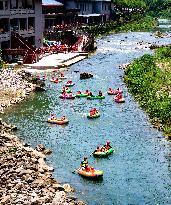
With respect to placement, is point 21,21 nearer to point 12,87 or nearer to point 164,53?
point 164,53

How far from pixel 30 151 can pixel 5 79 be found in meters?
22.7

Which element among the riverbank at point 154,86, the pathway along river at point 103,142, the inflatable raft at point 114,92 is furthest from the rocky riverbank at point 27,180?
the inflatable raft at point 114,92

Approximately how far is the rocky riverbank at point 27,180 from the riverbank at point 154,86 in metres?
11.9

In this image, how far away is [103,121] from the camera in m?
42.2

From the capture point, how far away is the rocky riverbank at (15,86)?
47978mm

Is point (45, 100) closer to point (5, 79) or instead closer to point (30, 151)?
point (5, 79)

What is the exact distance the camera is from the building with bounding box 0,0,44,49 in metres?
69.2

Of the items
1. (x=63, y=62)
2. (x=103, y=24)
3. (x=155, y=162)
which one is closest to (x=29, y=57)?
(x=63, y=62)

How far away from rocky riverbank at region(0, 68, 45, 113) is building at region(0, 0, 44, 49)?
42.0 feet

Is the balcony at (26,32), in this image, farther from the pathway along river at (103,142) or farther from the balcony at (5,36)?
the pathway along river at (103,142)

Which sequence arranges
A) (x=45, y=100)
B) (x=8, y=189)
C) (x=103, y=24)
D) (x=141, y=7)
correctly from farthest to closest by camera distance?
(x=141, y=7)
(x=103, y=24)
(x=45, y=100)
(x=8, y=189)

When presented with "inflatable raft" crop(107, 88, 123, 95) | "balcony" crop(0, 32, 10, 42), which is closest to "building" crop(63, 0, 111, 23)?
"balcony" crop(0, 32, 10, 42)

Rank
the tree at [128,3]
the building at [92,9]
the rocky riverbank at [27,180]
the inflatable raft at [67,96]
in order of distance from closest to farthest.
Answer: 1. the rocky riverbank at [27,180]
2. the inflatable raft at [67,96]
3. the building at [92,9]
4. the tree at [128,3]

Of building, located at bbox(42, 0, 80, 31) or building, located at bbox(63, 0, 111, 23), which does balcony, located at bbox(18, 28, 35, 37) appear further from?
building, located at bbox(63, 0, 111, 23)
